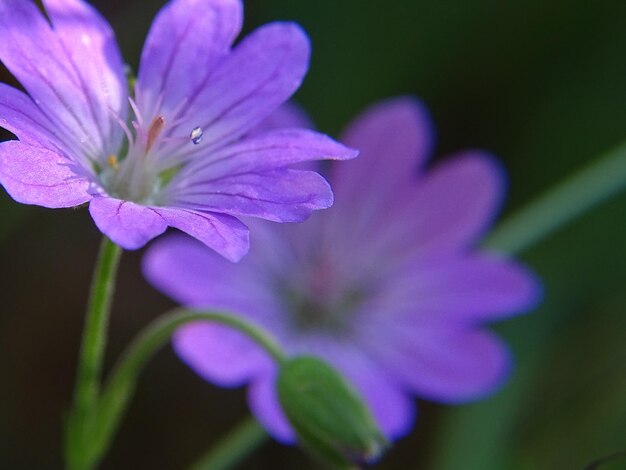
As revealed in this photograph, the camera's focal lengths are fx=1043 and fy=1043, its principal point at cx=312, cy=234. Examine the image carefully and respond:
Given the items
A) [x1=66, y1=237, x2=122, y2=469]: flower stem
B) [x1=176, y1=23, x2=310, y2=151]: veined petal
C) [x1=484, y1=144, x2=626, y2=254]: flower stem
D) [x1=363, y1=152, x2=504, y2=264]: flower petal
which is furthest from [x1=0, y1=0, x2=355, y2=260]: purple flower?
[x1=484, y1=144, x2=626, y2=254]: flower stem

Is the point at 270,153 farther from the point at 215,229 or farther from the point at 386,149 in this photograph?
the point at 386,149

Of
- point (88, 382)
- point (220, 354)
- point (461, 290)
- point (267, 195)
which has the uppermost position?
point (267, 195)

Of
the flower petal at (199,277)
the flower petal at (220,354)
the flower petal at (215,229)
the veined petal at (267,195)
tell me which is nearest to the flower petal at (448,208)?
the flower petal at (199,277)

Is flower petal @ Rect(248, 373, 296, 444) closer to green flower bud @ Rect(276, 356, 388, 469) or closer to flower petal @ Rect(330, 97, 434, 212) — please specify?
green flower bud @ Rect(276, 356, 388, 469)

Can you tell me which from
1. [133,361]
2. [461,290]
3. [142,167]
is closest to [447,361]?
[461,290]

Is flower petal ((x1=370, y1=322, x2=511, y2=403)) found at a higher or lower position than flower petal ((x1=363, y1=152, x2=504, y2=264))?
lower

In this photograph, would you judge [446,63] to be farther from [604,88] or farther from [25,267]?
[25,267]
